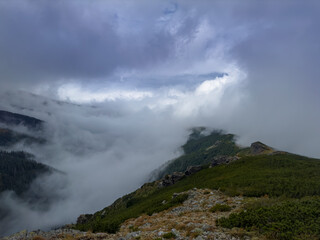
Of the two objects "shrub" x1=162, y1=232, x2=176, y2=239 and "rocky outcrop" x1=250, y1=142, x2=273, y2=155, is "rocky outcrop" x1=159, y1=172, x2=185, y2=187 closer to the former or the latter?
"rocky outcrop" x1=250, y1=142, x2=273, y2=155

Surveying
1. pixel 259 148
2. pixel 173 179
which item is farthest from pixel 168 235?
pixel 259 148

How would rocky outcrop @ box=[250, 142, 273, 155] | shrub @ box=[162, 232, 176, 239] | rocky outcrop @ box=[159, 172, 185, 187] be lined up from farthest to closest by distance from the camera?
rocky outcrop @ box=[250, 142, 273, 155]
rocky outcrop @ box=[159, 172, 185, 187]
shrub @ box=[162, 232, 176, 239]

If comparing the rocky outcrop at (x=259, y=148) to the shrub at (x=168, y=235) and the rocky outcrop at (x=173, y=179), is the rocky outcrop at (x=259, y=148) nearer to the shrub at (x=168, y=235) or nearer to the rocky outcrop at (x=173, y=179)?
the rocky outcrop at (x=173, y=179)

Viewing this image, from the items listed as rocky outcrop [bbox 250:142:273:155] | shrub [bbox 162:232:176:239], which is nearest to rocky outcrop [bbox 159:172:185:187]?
rocky outcrop [bbox 250:142:273:155]

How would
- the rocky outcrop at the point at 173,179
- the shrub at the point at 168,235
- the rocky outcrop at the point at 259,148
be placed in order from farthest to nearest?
the rocky outcrop at the point at 259,148, the rocky outcrop at the point at 173,179, the shrub at the point at 168,235

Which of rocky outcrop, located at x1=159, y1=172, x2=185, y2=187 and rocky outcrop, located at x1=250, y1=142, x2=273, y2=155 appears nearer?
rocky outcrop, located at x1=159, y1=172, x2=185, y2=187

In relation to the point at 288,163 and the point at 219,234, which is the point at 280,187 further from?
the point at 288,163

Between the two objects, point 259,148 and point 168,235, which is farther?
point 259,148

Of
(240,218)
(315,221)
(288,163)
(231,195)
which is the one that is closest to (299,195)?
(231,195)

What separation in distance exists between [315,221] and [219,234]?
24.1 ft

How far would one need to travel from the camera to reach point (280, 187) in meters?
30.4

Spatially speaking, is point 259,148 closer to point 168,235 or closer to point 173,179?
point 173,179

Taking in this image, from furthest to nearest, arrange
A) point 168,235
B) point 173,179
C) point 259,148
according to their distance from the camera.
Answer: point 259,148
point 173,179
point 168,235

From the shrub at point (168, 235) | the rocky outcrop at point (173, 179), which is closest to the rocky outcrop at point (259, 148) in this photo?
the rocky outcrop at point (173, 179)
